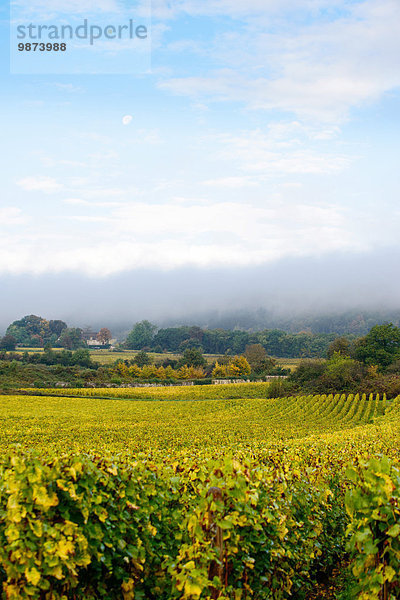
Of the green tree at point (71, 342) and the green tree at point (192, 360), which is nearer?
the green tree at point (192, 360)

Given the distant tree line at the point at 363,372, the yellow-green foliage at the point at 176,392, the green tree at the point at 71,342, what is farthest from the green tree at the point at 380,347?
the green tree at the point at 71,342

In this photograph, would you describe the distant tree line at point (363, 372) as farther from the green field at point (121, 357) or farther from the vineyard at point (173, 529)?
the vineyard at point (173, 529)

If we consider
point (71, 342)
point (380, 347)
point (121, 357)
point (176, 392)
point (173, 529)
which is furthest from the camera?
point (71, 342)

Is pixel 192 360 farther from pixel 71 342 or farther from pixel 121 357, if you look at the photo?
pixel 71 342

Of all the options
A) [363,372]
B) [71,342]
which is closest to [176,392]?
[363,372]

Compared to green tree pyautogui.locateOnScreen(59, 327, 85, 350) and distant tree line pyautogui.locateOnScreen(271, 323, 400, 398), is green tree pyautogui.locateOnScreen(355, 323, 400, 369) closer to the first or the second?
distant tree line pyautogui.locateOnScreen(271, 323, 400, 398)

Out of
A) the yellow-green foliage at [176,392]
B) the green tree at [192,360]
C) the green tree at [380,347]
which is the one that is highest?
the green tree at [380,347]

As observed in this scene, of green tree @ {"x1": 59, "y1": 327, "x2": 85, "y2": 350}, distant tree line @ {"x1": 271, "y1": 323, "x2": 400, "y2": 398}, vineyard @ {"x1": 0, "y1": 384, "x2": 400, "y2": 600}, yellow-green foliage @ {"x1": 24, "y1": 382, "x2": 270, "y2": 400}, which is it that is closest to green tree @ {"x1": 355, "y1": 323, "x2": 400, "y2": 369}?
distant tree line @ {"x1": 271, "y1": 323, "x2": 400, "y2": 398}

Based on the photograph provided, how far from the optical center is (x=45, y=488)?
13.0 feet

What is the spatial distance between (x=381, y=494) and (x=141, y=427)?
74.6 ft

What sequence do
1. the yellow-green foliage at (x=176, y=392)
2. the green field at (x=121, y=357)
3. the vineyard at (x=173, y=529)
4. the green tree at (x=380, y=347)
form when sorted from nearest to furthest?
the vineyard at (x=173, y=529) < the yellow-green foliage at (x=176, y=392) < the green tree at (x=380, y=347) < the green field at (x=121, y=357)

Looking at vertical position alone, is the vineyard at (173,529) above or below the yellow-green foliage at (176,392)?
above

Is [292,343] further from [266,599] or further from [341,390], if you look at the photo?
[266,599]

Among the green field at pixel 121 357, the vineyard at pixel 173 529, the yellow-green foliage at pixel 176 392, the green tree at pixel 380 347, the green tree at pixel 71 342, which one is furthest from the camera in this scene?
the green tree at pixel 71 342
